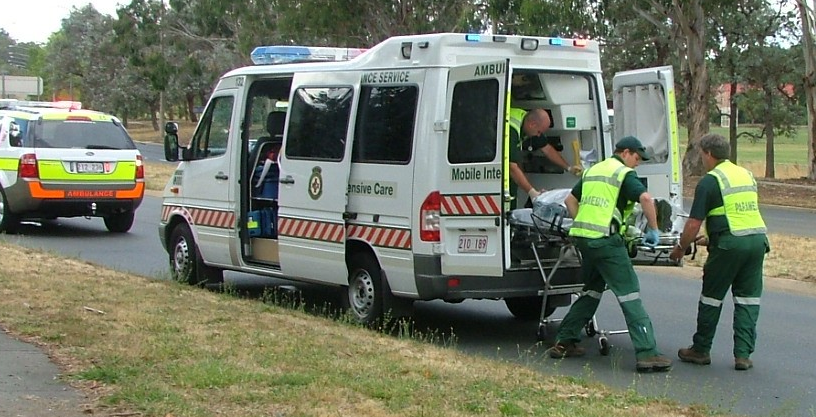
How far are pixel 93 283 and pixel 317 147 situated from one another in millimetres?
2594

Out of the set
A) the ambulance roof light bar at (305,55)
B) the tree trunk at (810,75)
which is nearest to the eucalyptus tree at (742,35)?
the tree trunk at (810,75)

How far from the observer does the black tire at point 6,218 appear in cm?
1602

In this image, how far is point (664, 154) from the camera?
9.32 metres

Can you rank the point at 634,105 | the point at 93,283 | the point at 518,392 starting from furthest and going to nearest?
the point at 93,283
the point at 634,105
the point at 518,392

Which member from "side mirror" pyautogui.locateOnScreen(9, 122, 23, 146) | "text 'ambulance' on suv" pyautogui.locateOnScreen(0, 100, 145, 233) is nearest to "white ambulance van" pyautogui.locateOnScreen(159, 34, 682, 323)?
"text 'ambulance' on suv" pyautogui.locateOnScreen(0, 100, 145, 233)

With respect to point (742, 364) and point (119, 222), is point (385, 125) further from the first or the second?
point (119, 222)

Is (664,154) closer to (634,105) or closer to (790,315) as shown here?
(634,105)

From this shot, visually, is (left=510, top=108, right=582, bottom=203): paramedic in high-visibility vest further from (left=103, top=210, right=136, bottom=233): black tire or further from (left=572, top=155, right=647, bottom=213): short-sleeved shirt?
(left=103, top=210, right=136, bottom=233): black tire

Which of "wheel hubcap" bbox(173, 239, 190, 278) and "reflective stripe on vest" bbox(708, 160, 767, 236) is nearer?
"reflective stripe on vest" bbox(708, 160, 767, 236)

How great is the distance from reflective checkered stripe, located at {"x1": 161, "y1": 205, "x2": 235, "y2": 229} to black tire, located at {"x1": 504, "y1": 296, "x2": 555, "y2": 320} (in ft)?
8.75

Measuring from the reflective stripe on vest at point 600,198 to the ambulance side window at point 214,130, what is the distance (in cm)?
410

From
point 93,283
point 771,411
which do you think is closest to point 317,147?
point 93,283

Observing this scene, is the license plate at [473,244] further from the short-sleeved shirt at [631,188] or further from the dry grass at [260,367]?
the short-sleeved shirt at [631,188]

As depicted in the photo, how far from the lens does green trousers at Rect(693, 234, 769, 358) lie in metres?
7.91
